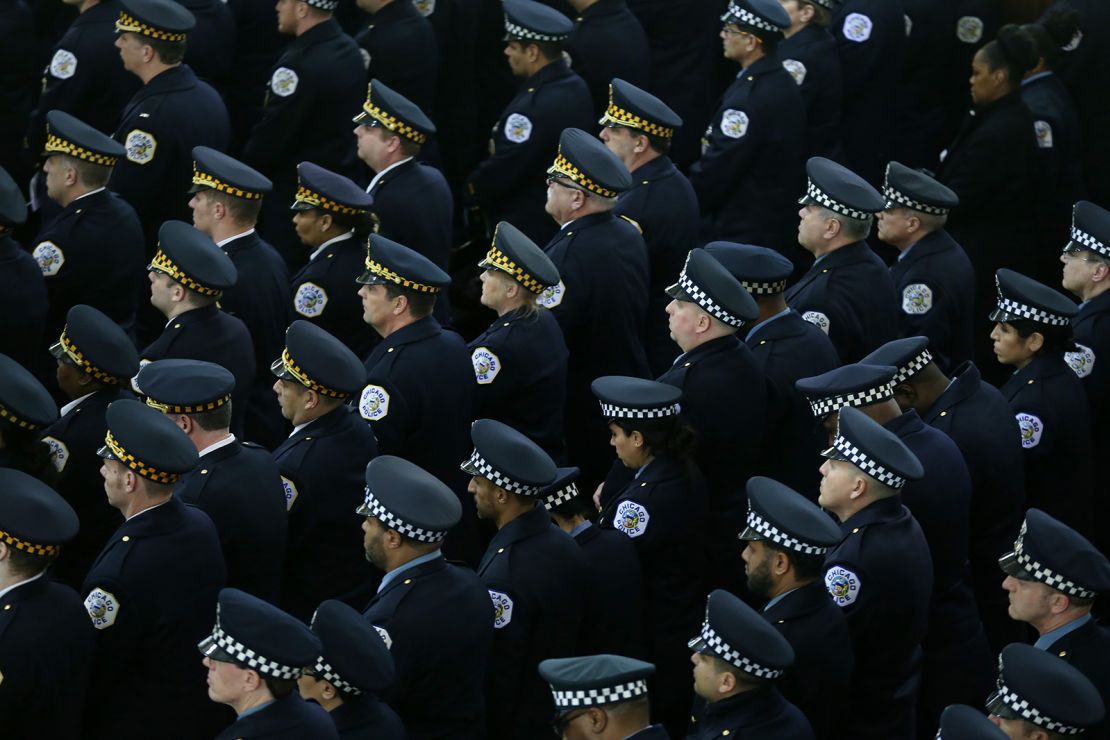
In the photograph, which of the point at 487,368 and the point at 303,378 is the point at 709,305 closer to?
the point at 487,368

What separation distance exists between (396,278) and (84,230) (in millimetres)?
1537

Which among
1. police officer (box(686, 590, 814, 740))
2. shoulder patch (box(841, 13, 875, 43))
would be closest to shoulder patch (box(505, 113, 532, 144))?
shoulder patch (box(841, 13, 875, 43))

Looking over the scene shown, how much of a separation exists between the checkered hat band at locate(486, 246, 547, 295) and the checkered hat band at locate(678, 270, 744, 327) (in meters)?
0.59

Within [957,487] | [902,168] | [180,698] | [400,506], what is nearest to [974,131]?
[902,168]

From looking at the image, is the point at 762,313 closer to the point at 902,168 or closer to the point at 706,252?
the point at 706,252

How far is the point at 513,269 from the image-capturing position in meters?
7.92

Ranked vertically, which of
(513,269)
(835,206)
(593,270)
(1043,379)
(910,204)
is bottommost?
(1043,379)

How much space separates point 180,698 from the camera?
6.37 m

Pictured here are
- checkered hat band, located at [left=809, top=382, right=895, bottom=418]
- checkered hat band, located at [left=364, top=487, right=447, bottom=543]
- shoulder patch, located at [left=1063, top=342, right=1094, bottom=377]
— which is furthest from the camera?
shoulder patch, located at [left=1063, top=342, right=1094, bottom=377]

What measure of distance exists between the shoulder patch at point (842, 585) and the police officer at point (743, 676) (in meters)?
0.78

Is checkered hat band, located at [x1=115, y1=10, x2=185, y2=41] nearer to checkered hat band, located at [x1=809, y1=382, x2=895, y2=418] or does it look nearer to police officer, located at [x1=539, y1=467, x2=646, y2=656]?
police officer, located at [x1=539, y1=467, x2=646, y2=656]

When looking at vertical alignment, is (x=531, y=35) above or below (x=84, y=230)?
above

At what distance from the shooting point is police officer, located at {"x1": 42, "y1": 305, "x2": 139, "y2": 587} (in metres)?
7.07

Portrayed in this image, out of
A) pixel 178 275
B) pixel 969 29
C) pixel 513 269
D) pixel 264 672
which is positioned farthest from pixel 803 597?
pixel 969 29
